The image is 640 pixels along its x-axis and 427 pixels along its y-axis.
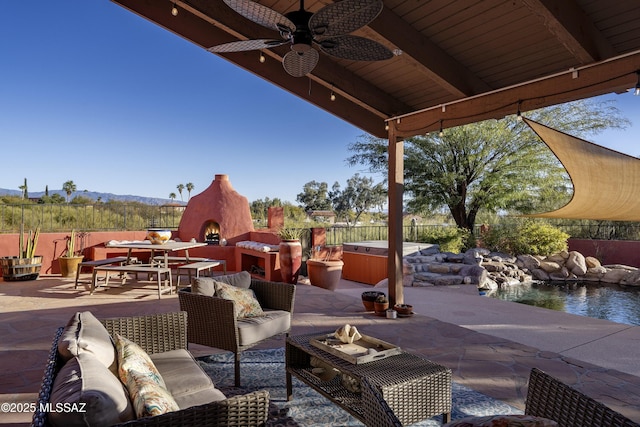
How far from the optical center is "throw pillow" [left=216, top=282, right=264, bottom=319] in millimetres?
3266

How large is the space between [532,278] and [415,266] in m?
4.25

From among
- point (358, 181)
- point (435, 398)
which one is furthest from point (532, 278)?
point (358, 181)

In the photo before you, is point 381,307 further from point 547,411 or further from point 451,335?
Result: point 547,411

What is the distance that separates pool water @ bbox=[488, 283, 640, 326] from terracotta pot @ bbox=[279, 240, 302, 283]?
190 inches

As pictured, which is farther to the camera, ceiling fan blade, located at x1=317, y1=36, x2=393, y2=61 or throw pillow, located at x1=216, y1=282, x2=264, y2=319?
throw pillow, located at x1=216, y1=282, x2=264, y2=319

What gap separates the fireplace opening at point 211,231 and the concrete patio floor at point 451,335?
3.15 meters

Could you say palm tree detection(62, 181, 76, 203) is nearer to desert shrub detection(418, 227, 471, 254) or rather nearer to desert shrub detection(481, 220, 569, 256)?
desert shrub detection(418, 227, 471, 254)

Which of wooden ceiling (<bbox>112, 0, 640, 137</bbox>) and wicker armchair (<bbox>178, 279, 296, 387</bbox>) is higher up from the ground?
wooden ceiling (<bbox>112, 0, 640, 137</bbox>)

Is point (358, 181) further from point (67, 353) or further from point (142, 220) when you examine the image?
point (67, 353)

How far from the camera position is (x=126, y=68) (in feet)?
58.2

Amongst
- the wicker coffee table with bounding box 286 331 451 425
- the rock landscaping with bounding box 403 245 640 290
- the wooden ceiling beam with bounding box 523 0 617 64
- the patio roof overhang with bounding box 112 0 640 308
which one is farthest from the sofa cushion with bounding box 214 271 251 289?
the rock landscaping with bounding box 403 245 640 290

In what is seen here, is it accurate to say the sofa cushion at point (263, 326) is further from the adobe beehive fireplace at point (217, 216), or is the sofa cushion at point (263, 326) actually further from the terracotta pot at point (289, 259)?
the adobe beehive fireplace at point (217, 216)

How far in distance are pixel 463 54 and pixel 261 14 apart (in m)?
2.38

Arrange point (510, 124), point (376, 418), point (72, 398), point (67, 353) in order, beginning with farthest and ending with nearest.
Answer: point (510, 124) < point (67, 353) < point (376, 418) < point (72, 398)
